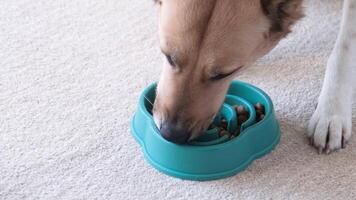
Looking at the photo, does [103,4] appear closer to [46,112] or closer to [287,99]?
[46,112]

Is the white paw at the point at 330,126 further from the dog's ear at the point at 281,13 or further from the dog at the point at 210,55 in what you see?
the dog's ear at the point at 281,13

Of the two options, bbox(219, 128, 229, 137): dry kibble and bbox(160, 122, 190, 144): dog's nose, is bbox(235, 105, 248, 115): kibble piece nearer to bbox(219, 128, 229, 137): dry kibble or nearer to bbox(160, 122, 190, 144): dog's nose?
bbox(219, 128, 229, 137): dry kibble

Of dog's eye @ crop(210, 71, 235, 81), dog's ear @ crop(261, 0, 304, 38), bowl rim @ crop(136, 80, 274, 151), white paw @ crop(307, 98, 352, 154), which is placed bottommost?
white paw @ crop(307, 98, 352, 154)

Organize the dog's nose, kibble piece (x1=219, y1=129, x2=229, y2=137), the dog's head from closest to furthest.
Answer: the dog's head < the dog's nose < kibble piece (x1=219, y1=129, x2=229, y2=137)

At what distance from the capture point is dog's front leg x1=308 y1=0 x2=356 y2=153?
1893mm

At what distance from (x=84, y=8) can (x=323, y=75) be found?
44.3 inches

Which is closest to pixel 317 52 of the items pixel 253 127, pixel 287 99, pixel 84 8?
pixel 287 99

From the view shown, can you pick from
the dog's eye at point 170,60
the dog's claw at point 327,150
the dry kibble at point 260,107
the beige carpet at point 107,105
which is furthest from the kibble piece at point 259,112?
the dog's eye at point 170,60

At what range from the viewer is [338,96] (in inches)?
77.9

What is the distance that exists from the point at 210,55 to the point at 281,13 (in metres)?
0.27

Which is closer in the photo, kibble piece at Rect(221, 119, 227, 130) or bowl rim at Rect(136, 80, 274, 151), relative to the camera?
bowl rim at Rect(136, 80, 274, 151)

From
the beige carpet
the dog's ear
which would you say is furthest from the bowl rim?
the dog's ear

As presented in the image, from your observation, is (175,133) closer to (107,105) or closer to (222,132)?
(222,132)

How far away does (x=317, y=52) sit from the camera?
238 cm
